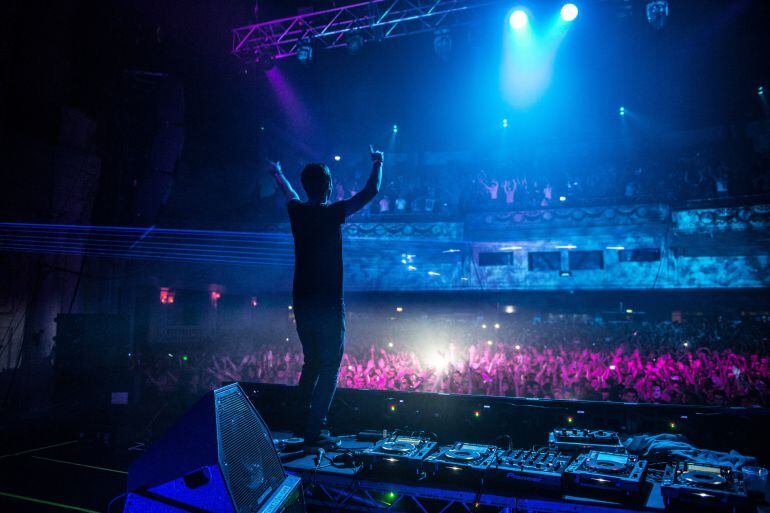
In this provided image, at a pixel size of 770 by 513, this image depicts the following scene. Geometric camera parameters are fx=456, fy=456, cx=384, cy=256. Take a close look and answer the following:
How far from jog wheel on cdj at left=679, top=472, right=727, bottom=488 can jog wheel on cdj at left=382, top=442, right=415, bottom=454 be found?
1233mm

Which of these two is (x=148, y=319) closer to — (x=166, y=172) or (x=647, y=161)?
(x=166, y=172)

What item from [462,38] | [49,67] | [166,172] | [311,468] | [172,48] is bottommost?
[311,468]

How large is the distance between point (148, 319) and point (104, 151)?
5.70 meters

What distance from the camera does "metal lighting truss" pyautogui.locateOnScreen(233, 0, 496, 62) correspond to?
23.5ft

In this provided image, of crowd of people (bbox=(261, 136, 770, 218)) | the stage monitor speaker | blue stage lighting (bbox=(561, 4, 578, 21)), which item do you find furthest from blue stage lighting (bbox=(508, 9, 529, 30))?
the stage monitor speaker

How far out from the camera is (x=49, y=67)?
7.59 m

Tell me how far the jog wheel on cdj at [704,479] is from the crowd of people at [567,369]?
3626 millimetres

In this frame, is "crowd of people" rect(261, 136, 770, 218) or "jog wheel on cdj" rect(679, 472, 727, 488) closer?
"jog wheel on cdj" rect(679, 472, 727, 488)

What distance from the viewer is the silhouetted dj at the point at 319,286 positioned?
7.73 ft

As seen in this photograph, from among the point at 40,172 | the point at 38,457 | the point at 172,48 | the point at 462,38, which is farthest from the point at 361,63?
the point at 38,457

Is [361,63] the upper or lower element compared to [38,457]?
upper

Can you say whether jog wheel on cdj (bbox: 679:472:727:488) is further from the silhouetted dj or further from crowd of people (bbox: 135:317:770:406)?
crowd of people (bbox: 135:317:770:406)

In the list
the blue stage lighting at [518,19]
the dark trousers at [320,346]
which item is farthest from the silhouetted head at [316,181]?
the blue stage lighting at [518,19]

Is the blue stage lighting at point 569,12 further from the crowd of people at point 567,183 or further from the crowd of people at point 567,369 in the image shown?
the crowd of people at point 567,369
